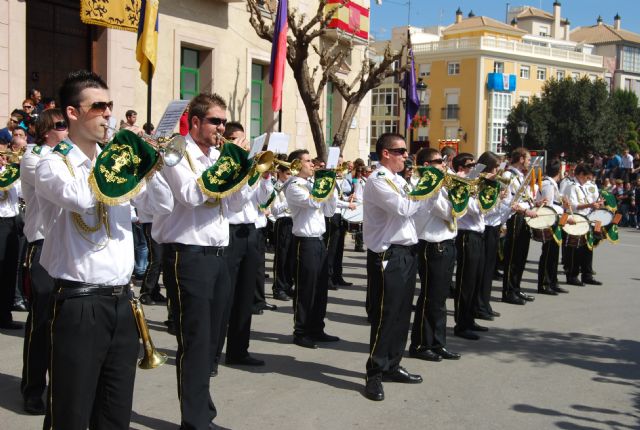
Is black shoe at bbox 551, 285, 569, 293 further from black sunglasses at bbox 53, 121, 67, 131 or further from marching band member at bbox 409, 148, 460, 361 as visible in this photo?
black sunglasses at bbox 53, 121, 67, 131

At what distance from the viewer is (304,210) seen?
856 cm

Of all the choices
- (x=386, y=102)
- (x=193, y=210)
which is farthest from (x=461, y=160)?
(x=386, y=102)

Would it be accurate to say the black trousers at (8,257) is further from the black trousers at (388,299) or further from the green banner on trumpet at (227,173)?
the black trousers at (388,299)

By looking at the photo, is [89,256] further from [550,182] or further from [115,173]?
[550,182]

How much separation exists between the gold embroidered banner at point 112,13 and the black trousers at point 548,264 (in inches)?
377

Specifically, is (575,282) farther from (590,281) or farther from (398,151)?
(398,151)

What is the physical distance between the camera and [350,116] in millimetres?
21188

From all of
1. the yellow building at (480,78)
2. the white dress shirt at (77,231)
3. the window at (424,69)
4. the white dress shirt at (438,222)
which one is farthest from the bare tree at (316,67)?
the window at (424,69)

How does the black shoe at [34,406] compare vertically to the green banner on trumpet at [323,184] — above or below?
below

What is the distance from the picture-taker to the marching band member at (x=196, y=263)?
4926 millimetres

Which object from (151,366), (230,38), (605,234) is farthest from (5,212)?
(230,38)

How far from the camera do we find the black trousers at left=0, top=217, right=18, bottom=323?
747 centimetres

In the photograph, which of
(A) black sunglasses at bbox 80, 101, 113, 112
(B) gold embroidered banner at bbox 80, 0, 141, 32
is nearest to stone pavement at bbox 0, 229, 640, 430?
(A) black sunglasses at bbox 80, 101, 113, 112

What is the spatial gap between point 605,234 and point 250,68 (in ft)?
36.0
